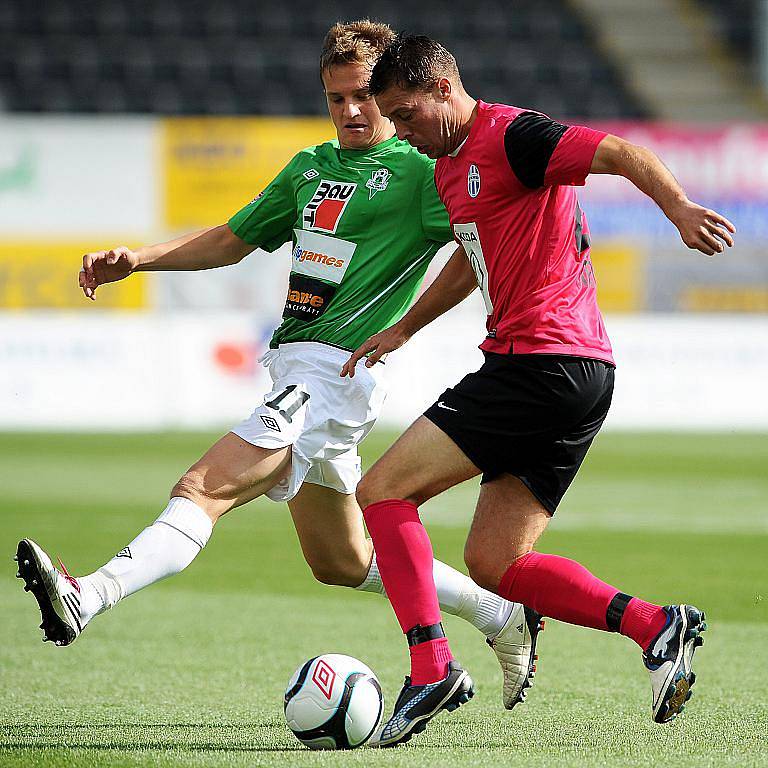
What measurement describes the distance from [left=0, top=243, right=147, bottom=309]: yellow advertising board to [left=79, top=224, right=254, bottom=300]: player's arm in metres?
11.8

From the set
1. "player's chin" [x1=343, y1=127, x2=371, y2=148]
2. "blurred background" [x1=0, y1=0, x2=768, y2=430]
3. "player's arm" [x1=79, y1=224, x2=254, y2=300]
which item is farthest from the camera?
"blurred background" [x1=0, y1=0, x2=768, y2=430]

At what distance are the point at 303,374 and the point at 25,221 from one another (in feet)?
44.3

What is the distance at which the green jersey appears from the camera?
4852 mm

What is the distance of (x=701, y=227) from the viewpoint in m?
3.78

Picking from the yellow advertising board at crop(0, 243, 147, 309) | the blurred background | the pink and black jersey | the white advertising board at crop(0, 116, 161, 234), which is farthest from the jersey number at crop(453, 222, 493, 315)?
the white advertising board at crop(0, 116, 161, 234)

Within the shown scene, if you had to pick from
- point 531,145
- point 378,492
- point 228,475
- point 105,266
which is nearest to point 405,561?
point 378,492

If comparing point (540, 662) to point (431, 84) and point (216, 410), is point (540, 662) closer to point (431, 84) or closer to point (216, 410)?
point (431, 84)

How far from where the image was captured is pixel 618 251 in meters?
17.8

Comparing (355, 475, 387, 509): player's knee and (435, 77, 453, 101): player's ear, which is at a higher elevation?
(435, 77, 453, 101): player's ear

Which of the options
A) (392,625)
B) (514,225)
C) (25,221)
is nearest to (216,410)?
(25,221)

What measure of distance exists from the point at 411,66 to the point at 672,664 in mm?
1963

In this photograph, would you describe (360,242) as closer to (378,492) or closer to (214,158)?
(378,492)

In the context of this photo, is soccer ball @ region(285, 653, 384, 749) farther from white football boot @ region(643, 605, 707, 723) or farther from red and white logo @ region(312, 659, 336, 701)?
white football boot @ region(643, 605, 707, 723)

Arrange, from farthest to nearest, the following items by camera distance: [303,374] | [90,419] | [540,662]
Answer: [90,419] → [540,662] → [303,374]
